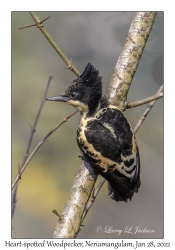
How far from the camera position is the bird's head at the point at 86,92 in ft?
10.4

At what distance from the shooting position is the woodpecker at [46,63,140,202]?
3.07 meters

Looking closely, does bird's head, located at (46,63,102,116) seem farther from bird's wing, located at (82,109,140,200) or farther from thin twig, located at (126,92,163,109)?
thin twig, located at (126,92,163,109)

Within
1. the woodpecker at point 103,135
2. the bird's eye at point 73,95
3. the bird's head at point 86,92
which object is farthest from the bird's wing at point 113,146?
the bird's eye at point 73,95

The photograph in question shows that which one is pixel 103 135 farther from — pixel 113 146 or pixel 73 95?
pixel 73 95

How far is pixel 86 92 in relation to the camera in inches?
126

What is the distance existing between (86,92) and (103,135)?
39 centimetres

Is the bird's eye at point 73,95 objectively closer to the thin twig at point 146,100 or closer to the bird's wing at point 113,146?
the bird's wing at point 113,146

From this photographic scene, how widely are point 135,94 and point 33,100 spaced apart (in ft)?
4.89

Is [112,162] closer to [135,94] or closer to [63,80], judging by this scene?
[135,94]

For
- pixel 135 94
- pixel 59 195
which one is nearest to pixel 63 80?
pixel 135 94

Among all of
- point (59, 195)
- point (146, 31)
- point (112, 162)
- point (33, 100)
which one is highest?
point (146, 31)

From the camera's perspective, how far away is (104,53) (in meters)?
5.39
